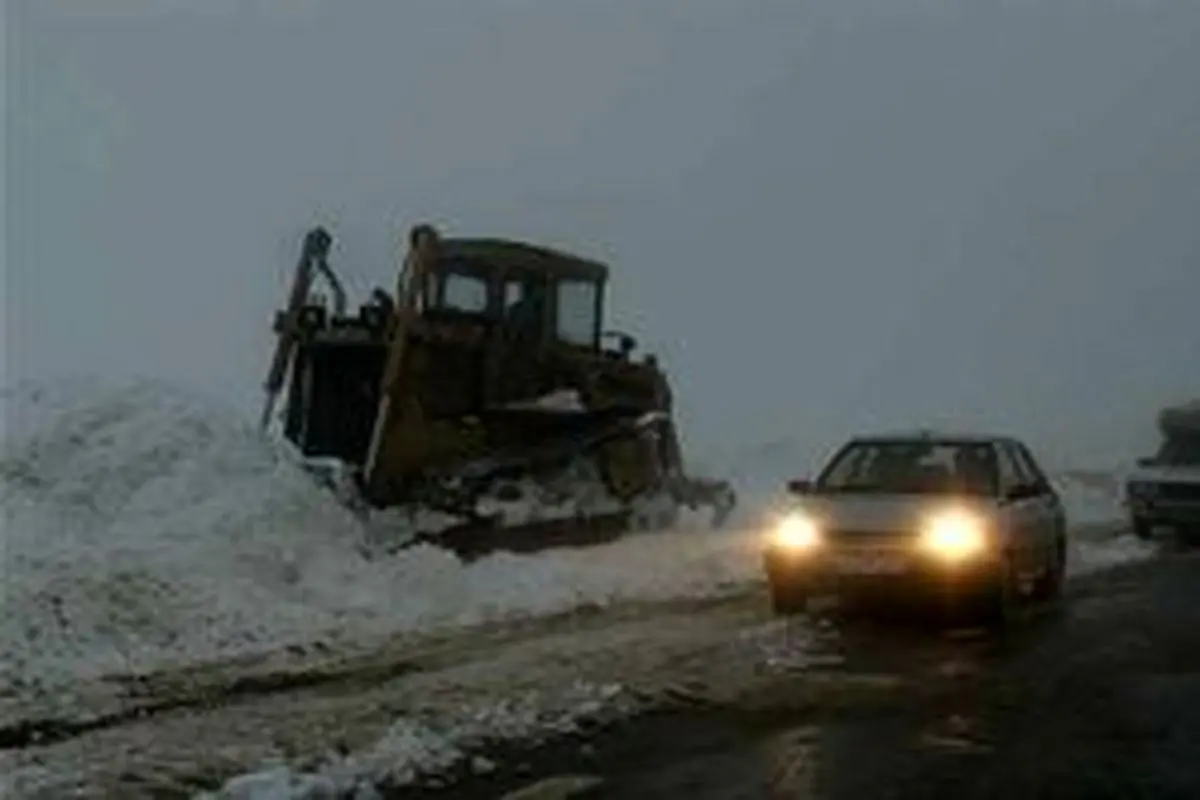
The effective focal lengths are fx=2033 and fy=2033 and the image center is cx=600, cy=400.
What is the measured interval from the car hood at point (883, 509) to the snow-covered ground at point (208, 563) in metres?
2.62

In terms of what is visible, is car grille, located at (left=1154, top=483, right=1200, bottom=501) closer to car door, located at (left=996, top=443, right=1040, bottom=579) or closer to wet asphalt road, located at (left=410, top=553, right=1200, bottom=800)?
car door, located at (left=996, top=443, right=1040, bottom=579)

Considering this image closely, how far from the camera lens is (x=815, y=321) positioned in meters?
79.2

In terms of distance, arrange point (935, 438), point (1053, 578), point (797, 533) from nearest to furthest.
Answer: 1. point (797, 533)
2. point (935, 438)
3. point (1053, 578)

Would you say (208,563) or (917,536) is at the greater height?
(917,536)

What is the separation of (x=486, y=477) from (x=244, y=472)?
109 inches

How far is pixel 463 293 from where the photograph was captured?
23.2 m

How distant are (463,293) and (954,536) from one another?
8.08m

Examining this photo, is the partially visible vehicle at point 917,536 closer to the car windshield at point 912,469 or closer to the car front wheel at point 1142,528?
the car windshield at point 912,469

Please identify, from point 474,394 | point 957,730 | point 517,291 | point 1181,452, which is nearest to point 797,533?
point 957,730

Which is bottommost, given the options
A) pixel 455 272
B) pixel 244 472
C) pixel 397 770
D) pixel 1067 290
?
pixel 397 770

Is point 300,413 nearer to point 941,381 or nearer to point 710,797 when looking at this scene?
point 710,797

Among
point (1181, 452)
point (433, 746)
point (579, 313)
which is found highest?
point (579, 313)

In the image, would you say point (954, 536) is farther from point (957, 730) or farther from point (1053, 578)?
point (957, 730)

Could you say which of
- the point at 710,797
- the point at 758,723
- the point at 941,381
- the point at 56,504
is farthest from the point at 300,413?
the point at 941,381
